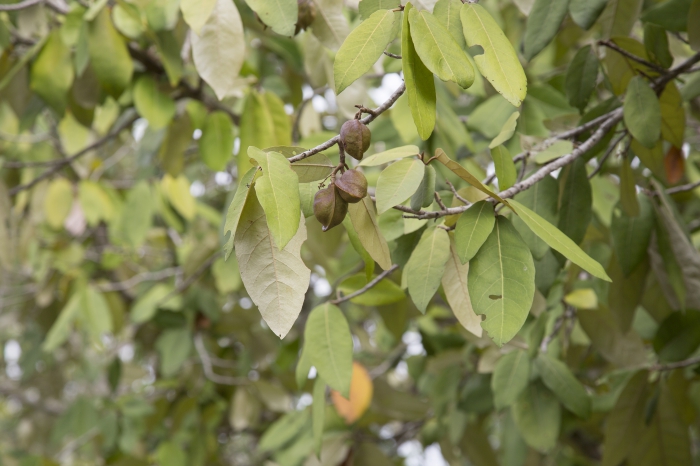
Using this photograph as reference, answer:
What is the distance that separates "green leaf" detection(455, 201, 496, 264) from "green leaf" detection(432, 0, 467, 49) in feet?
0.53

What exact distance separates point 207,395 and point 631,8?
5.32 ft

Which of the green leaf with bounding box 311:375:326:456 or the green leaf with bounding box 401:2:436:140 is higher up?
the green leaf with bounding box 401:2:436:140

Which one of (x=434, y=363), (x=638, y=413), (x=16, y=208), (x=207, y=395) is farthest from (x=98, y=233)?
(x=638, y=413)

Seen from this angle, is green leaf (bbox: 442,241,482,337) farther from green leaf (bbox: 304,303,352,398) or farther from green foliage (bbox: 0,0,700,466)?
green leaf (bbox: 304,303,352,398)

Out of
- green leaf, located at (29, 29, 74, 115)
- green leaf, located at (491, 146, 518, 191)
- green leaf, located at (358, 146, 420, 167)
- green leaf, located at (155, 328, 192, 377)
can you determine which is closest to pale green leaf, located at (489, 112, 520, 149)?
green leaf, located at (491, 146, 518, 191)

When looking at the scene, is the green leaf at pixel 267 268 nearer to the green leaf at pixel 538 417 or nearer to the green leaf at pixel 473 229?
Result: the green leaf at pixel 473 229

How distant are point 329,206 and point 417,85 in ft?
0.45

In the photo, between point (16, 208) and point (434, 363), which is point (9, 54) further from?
point (434, 363)

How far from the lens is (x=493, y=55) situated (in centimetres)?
59

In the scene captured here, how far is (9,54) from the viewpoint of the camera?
132cm

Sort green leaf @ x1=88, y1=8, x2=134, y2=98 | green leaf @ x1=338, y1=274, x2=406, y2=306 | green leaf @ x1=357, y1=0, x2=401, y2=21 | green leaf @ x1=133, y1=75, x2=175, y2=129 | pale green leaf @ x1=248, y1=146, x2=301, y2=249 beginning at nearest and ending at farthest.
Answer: pale green leaf @ x1=248, y1=146, x2=301, y2=249, green leaf @ x1=357, y1=0, x2=401, y2=21, green leaf @ x1=338, y1=274, x2=406, y2=306, green leaf @ x1=88, y1=8, x2=134, y2=98, green leaf @ x1=133, y1=75, x2=175, y2=129

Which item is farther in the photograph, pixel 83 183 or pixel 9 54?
pixel 83 183

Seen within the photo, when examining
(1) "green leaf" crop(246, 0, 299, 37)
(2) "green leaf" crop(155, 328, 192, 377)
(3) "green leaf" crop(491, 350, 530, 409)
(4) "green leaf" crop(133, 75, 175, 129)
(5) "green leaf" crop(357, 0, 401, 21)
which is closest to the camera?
(5) "green leaf" crop(357, 0, 401, 21)

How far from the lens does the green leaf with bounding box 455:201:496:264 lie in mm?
573
